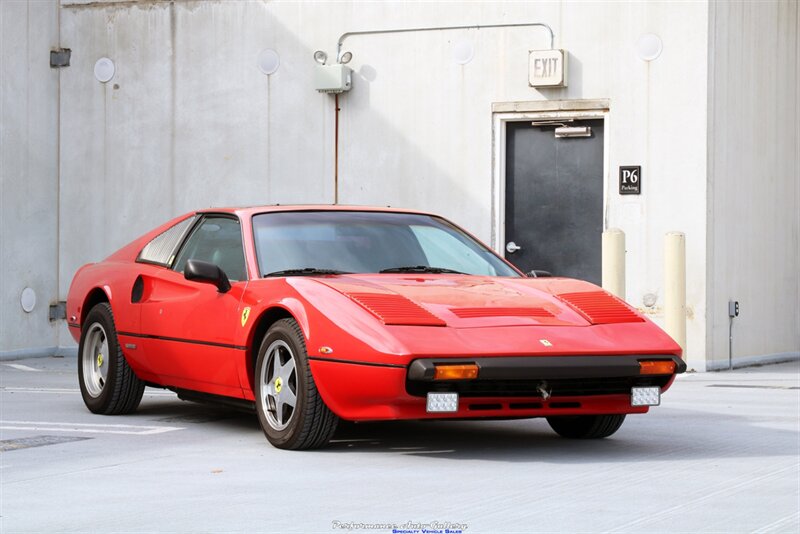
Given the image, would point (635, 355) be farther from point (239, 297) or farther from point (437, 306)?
point (239, 297)

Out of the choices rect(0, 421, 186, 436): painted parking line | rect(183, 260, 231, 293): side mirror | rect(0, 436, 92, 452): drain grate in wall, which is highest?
rect(183, 260, 231, 293): side mirror

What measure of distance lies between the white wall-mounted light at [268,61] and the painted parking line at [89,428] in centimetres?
806

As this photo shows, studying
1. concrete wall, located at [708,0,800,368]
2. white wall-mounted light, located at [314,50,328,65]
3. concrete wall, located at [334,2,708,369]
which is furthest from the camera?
white wall-mounted light, located at [314,50,328,65]

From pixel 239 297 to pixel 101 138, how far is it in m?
9.75

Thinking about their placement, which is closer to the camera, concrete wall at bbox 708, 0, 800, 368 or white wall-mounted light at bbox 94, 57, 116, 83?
concrete wall at bbox 708, 0, 800, 368

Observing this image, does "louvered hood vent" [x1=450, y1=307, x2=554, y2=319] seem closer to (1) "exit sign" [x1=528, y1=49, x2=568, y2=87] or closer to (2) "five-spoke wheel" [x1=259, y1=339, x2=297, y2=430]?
(2) "five-spoke wheel" [x1=259, y1=339, x2=297, y2=430]

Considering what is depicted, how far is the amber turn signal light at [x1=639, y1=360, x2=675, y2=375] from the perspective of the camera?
21.2 ft

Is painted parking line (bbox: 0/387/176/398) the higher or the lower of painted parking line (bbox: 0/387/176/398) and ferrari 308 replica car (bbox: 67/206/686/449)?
the lower

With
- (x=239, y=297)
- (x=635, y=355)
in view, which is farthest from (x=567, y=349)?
(x=239, y=297)

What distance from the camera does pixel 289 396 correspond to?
661 centimetres

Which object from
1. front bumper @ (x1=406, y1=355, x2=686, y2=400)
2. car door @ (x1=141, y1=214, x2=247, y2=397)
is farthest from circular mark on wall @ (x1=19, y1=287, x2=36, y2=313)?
front bumper @ (x1=406, y1=355, x2=686, y2=400)

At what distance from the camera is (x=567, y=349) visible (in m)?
6.30

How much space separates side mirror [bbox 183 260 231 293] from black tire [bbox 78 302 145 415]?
132cm

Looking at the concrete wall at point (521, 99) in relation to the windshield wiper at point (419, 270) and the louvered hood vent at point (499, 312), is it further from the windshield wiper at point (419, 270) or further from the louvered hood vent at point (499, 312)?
the louvered hood vent at point (499, 312)
